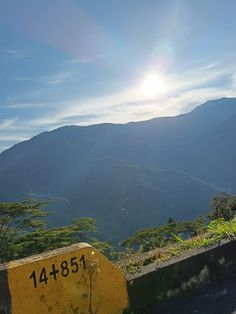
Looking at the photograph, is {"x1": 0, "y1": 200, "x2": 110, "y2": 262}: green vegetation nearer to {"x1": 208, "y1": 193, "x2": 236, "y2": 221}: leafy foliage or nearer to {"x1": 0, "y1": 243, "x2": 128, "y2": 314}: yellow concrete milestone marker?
{"x1": 208, "y1": 193, "x2": 236, "y2": 221}: leafy foliage

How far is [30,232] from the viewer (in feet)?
79.4

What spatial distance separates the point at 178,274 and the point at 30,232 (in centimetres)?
Answer: 2014

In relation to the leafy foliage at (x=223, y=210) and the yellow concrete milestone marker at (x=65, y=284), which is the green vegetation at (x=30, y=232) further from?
the yellow concrete milestone marker at (x=65, y=284)

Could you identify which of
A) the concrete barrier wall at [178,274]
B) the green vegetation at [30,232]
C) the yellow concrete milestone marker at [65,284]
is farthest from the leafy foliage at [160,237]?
the yellow concrete milestone marker at [65,284]

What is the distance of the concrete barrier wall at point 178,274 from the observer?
462 cm

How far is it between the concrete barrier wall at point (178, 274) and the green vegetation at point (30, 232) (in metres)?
15.5

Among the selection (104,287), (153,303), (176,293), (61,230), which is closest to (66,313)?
(104,287)

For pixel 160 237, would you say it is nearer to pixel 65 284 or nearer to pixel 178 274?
pixel 178 274

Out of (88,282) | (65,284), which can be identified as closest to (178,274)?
(88,282)

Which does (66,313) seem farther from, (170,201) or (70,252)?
(170,201)

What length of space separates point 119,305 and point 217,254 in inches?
57.2

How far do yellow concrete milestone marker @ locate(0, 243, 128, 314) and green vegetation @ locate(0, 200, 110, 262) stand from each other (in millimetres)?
15937

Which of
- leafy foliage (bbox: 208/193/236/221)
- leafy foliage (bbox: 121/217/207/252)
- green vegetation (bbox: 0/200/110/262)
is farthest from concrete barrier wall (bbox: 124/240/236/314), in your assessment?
green vegetation (bbox: 0/200/110/262)

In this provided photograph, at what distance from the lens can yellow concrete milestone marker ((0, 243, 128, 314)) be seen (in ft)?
12.5
